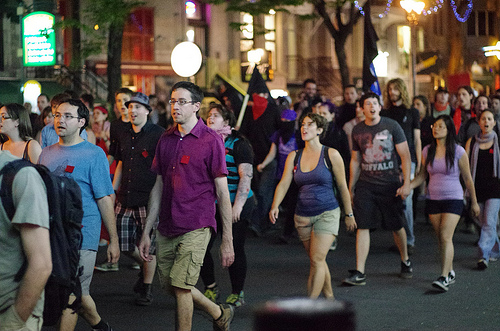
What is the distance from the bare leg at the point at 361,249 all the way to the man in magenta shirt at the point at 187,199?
119 inches

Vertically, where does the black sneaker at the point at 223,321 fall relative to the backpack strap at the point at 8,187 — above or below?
below

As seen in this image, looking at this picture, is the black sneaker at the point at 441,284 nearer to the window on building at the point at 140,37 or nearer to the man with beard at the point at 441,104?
the man with beard at the point at 441,104

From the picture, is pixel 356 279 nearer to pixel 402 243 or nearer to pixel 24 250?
pixel 402 243

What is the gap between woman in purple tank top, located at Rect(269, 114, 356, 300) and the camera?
7049mm

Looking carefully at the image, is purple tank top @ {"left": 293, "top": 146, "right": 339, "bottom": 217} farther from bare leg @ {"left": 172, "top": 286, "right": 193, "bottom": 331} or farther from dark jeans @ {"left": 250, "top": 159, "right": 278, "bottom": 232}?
dark jeans @ {"left": 250, "top": 159, "right": 278, "bottom": 232}

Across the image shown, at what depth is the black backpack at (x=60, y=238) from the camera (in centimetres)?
359

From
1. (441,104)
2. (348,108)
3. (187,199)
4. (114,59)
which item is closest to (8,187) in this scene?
(187,199)

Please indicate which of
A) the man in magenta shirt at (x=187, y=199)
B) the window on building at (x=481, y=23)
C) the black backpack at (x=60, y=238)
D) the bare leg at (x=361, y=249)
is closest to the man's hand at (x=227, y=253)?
the man in magenta shirt at (x=187, y=199)

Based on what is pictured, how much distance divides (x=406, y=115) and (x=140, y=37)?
2329cm

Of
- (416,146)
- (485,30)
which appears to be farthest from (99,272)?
(485,30)

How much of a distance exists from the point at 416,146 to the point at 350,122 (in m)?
1.69

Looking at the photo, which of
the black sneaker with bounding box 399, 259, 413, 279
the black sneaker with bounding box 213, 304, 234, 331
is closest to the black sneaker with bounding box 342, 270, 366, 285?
the black sneaker with bounding box 399, 259, 413, 279

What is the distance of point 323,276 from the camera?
7008 millimetres

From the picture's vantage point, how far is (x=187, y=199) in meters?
5.70
